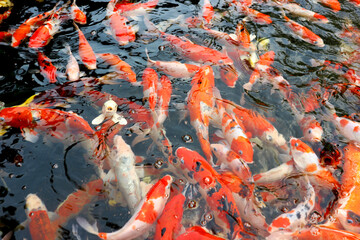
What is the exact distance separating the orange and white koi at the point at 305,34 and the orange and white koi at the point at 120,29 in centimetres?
338

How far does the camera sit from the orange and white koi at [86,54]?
485 centimetres

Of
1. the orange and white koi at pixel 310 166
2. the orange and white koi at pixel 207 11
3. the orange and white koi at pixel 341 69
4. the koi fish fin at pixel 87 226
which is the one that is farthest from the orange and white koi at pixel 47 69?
the orange and white koi at pixel 341 69

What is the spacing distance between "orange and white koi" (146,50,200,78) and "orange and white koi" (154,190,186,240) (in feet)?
7.29

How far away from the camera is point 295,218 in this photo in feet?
10.5

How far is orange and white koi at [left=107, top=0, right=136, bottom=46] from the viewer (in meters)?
5.39

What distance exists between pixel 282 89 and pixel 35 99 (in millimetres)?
3948

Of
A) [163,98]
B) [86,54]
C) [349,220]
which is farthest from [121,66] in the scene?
[349,220]

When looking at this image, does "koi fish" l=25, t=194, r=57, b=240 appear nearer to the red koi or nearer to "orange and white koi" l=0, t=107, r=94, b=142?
"orange and white koi" l=0, t=107, r=94, b=142

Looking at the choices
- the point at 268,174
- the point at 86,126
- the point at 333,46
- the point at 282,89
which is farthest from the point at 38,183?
the point at 333,46

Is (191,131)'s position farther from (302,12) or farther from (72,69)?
(302,12)

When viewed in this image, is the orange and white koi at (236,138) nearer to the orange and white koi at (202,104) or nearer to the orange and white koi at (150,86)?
the orange and white koi at (202,104)

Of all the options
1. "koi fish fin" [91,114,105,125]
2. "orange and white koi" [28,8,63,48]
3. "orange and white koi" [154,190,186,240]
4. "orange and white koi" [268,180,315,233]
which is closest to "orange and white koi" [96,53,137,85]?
"koi fish fin" [91,114,105,125]

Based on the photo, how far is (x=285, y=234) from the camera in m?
3.07

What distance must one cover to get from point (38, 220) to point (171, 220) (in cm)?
143
